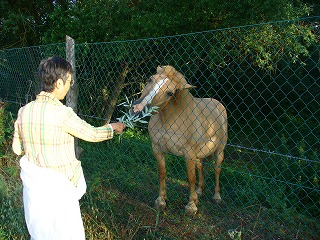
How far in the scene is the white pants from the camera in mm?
2082

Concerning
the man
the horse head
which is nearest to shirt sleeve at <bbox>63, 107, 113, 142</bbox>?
the man

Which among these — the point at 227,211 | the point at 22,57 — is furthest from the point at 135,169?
the point at 22,57

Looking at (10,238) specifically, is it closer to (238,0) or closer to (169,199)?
(169,199)

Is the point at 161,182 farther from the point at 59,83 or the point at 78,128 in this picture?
the point at 59,83

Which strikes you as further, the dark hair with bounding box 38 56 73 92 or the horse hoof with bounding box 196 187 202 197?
the horse hoof with bounding box 196 187 202 197

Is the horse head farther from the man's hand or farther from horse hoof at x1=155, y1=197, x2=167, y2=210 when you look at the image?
horse hoof at x1=155, y1=197, x2=167, y2=210

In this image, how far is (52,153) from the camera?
6.73 feet

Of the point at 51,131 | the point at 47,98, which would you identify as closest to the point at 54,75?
the point at 47,98

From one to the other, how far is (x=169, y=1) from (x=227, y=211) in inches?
181

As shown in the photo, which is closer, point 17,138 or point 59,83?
point 59,83

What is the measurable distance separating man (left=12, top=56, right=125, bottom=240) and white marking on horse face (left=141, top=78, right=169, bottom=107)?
682 millimetres

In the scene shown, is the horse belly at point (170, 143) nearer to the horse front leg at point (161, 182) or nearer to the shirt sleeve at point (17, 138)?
the horse front leg at point (161, 182)

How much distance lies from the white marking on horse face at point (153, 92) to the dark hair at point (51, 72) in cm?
91

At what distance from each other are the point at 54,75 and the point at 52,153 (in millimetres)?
488
